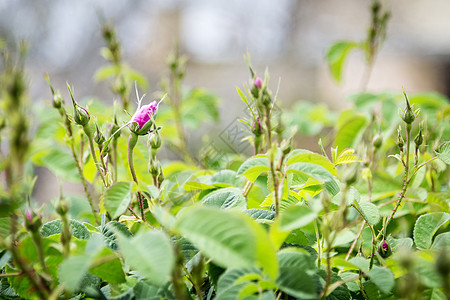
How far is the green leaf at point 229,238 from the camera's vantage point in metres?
0.38

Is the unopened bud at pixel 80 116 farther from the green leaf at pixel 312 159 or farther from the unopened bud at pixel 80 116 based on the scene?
the green leaf at pixel 312 159

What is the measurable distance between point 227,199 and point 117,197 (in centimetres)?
14

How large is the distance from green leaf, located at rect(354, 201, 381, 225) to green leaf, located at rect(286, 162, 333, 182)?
0.09 metres

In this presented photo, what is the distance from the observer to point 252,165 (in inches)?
21.2

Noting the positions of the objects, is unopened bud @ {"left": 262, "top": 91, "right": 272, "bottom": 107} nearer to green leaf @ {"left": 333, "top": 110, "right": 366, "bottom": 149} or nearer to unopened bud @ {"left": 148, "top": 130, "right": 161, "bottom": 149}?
unopened bud @ {"left": 148, "top": 130, "right": 161, "bottom": 149}

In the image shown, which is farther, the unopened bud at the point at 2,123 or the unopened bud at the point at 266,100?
the unopened bud at the point at 2,123

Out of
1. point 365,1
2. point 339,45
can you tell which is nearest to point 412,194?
point 339,45

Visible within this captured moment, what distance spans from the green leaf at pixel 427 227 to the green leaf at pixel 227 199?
25 cm

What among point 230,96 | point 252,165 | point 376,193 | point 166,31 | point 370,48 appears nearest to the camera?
point 252,165

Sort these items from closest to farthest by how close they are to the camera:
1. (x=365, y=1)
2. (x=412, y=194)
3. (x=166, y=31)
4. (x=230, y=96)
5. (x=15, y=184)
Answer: (x=15, y=184)
(x=412, y=194)
(x=230, y=96)
(x=166, y=31)
(x=365, y=1)

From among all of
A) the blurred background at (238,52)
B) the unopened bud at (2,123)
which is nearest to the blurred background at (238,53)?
the blurred background at (238,52)

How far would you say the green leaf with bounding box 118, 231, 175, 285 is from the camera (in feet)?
1.23

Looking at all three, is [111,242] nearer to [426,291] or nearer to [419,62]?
[426,291]

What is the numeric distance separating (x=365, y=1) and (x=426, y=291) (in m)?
9.13
